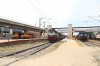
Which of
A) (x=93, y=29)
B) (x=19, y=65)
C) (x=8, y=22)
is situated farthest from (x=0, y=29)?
(x=93, y=29)

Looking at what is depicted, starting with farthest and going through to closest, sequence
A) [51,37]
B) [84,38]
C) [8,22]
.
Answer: [8,22] → [84,38] → [51,37]

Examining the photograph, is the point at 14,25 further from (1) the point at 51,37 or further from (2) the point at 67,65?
(2) the point at 67,65

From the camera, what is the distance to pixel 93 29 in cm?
12781

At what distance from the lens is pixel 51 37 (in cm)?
4209

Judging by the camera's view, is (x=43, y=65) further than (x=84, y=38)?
No

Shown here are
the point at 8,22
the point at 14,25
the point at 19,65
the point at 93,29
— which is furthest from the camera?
the point at 93,29

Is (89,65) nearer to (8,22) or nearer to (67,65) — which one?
(67,65)

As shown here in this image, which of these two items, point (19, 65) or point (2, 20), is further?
point (2, 20)

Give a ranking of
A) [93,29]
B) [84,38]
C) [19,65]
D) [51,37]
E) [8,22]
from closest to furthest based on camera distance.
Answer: [19,65] → [51,37] → [84,38] → [8,22] → [93,29]

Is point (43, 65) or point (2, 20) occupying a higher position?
point (2, 20)

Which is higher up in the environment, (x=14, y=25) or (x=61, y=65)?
(x=14, y=25)

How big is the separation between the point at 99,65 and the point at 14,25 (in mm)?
60922

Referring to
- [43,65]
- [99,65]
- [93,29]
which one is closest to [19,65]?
[43,65]

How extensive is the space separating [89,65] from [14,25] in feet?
199
